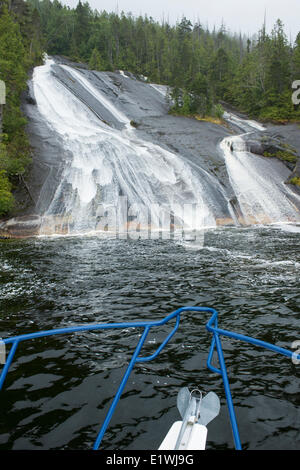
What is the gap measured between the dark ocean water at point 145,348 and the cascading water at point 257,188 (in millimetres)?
8306

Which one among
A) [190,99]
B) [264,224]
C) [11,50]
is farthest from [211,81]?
[264,224]

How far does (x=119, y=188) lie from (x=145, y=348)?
1457 cm

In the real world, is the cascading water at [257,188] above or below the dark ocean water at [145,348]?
above

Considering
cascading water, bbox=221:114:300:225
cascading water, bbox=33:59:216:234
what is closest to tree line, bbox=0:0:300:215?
cascading water, bbox=33:59:216:234

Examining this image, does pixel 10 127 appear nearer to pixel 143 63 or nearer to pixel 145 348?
pixel 145 348

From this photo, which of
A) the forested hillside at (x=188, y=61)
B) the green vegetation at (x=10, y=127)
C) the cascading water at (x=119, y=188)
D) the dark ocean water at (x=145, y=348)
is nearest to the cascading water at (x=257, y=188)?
the cascading water at (x=119, y=188)

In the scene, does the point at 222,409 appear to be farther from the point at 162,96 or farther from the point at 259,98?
the point at 259,98

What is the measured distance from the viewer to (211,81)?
4984cm

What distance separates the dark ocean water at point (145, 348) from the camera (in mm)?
4066

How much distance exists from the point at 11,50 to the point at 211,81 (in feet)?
115

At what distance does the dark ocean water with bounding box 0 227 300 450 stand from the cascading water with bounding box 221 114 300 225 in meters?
8.31

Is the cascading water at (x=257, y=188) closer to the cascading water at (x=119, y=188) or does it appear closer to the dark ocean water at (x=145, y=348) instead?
the cascading water at (x=119, y=188)

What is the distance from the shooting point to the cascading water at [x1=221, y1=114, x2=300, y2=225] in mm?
20094

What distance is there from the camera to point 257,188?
22.1m
